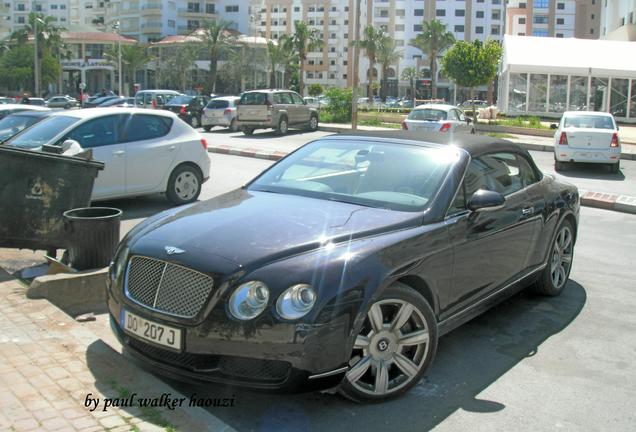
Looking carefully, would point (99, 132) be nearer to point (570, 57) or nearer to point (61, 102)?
point (570, 57)

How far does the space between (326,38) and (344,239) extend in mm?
115767

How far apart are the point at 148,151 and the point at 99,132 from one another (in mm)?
801

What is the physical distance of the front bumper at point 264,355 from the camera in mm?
3557

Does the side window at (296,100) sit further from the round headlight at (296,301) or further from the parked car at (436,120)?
the round headlight at (296,301)

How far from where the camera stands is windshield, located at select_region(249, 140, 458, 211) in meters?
4.80

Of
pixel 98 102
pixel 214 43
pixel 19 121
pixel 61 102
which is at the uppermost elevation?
pixel 214 43

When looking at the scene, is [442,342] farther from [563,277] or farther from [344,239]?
[563,277]

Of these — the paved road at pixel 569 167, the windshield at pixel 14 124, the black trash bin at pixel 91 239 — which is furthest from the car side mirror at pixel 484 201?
the paved road at pixel 569 167

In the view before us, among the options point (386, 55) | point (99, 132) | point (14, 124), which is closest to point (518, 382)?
point (99, 132)

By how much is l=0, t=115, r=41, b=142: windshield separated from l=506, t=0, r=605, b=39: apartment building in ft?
342

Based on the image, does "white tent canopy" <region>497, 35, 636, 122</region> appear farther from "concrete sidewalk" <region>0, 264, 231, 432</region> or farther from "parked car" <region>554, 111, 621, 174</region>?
"concrete sidewalk" <region>0, 264, 231, 432</region>

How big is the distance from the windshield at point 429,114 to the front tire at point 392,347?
58.3 feet

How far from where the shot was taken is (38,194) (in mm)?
6672

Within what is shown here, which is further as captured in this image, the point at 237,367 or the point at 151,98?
the point at 151,98
